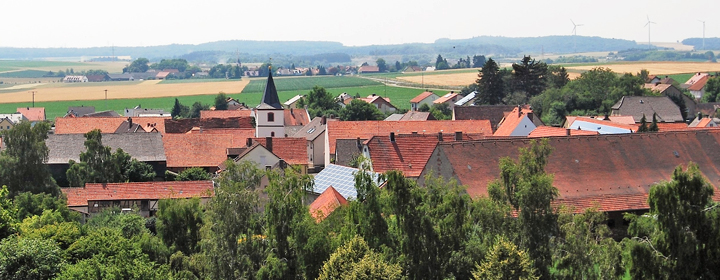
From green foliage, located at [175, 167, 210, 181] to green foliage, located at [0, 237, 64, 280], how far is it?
87.3 feet

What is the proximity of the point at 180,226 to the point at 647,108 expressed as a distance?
6021cm

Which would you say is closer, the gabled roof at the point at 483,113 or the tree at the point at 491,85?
the gabled roof at the point at 483,113

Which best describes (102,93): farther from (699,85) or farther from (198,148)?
(198,148)

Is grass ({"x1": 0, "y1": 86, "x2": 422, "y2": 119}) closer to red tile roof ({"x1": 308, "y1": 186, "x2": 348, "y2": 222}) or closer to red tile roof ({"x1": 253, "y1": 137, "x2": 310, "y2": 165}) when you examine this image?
red tile roof ({"x1": 253, "y1": 137, "x2": 310, "y2": 165})

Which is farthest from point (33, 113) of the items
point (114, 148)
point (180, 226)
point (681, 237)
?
point (681, 237)

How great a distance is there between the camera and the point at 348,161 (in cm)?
5825

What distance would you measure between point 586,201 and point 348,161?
20.1 m

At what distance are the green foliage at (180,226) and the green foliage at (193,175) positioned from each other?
23665mm

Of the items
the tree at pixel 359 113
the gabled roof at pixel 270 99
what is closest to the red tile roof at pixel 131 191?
the gabled roof at pixel 270 99

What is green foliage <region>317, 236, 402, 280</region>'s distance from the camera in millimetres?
27438

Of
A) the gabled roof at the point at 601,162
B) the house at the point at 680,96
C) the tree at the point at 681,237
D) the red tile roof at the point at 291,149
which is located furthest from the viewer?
the house at the point at 680,96

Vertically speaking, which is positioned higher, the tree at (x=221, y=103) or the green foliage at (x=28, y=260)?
the tree at (x=221, y=103)

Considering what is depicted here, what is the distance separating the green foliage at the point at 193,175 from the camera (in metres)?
59.0

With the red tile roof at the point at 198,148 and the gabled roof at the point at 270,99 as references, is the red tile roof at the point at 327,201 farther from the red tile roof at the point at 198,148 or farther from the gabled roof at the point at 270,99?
the gabled roof at the point at 270,99
